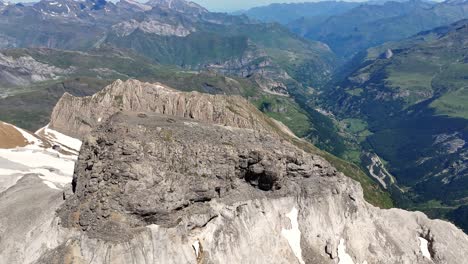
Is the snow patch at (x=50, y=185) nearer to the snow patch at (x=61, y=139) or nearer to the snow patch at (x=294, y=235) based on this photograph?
the snow patch at (x=294, y=235)

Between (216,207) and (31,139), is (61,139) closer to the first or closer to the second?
(31,139)

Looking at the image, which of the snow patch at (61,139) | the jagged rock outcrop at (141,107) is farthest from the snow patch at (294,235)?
the snow patch at (61,139)

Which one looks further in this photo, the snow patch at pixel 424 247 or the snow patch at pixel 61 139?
the snow patch at pixel 61 139

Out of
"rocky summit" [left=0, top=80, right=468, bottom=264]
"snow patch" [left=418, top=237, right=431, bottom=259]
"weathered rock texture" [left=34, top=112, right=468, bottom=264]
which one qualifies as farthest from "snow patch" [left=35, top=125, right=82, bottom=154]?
"snow patch" [left=418, top=237, right=431, bottom=259]

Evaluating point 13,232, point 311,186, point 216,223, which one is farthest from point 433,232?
point 13,232

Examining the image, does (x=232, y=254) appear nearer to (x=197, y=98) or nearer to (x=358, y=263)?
(x=358, y=263)
